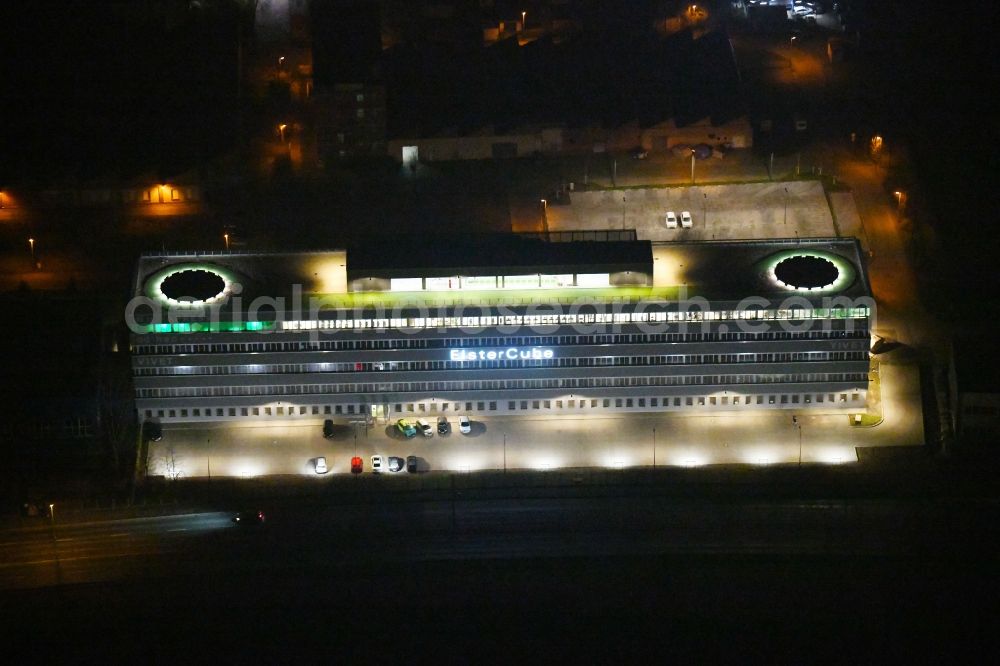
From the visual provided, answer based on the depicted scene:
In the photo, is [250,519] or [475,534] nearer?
[475,534]

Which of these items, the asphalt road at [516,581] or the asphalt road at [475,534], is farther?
the asphalt road at [475,534]

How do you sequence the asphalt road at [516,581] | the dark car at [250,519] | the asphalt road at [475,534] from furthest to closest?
the dark car at [250,519] → the asphalt road at [475,534] → the asphalt road at [516,581]

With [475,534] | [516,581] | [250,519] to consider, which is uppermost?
→ [250,519]

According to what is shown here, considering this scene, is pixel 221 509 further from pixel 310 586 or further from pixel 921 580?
pixel 921 580

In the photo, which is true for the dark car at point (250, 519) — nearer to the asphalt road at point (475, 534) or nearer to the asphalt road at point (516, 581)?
the asphalt road at point (475, 534)

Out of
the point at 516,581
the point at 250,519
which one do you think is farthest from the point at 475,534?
the point at 250,519

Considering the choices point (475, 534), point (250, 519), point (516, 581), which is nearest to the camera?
point (516, 581)

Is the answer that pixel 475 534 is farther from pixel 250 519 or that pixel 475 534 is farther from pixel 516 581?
pixel 250 519

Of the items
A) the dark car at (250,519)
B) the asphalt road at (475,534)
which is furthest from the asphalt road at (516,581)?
the dark car at (250,519)
